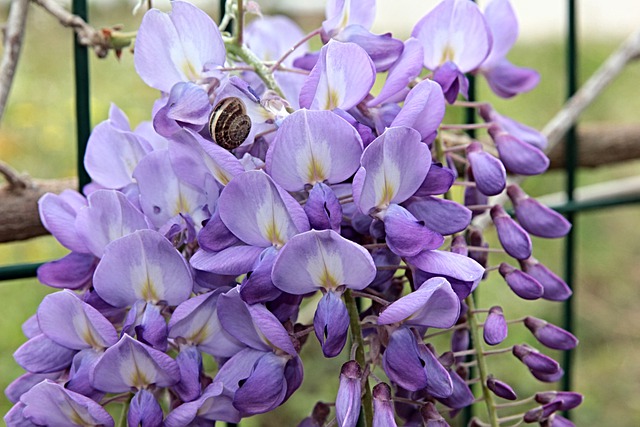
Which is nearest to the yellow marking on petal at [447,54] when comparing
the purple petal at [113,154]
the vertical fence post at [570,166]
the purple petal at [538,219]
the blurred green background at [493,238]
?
the purple petal at [538,219]

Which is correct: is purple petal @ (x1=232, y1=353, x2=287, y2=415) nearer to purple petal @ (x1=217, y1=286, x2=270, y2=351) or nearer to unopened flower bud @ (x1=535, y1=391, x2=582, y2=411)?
purple petal @ (x1=217, y1=286, x2=270, y2=351)

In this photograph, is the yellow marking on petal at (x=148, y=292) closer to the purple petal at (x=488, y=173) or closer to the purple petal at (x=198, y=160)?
the purple petal at (x=198, y=160)

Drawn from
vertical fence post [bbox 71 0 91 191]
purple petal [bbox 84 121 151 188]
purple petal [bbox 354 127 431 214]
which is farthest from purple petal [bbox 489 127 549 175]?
vertical fence post [bbox 71 0 91 191]

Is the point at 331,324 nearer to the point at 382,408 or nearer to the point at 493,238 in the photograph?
the point at 382,408

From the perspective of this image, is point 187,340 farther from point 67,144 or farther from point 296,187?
point 67,144

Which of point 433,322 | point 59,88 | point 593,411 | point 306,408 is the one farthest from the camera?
point 59,88

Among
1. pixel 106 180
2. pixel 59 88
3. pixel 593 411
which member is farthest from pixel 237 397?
pixel 59 88

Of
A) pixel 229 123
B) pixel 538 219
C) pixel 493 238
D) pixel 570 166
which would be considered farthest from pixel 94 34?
pixel 493 238
